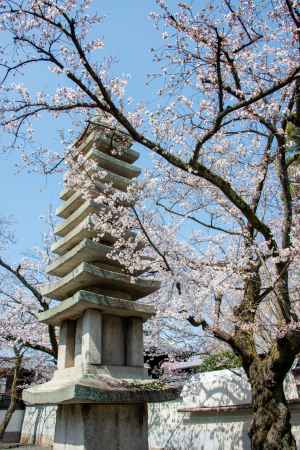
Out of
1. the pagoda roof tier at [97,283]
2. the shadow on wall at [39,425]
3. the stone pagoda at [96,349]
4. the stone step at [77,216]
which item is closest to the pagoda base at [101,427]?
the stone pagoda at [96,349]

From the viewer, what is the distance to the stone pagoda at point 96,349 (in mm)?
5621

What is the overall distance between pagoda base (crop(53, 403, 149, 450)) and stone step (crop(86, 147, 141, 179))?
5031 mm

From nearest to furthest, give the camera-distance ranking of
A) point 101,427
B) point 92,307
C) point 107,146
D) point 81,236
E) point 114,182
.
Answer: point 101,427 → point 92,307 → point 81,236 → point 114,182 → point 107,146

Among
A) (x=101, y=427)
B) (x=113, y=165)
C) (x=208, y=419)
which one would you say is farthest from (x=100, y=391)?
(x=208, y=419)

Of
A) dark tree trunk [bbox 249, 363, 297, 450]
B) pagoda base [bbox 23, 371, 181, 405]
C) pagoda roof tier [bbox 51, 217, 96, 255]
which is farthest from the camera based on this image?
pagoda roof tier [bbox 51, 217, 96, 255]

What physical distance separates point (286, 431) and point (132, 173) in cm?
613

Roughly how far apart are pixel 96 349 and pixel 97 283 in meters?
1.24

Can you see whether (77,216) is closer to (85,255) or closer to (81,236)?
(81,236)

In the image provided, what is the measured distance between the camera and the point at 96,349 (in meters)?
6.19

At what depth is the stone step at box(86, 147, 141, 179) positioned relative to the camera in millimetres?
8305

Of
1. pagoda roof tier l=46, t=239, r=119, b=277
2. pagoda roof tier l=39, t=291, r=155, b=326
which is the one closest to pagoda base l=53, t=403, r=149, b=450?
pagoda roof tier l=39, t=291, r=155, b=326

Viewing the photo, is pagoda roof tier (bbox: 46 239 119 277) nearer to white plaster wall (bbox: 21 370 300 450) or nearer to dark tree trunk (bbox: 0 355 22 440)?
white plaster wall (bbox: 21 370 300 450)

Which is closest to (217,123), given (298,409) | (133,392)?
(133,392)

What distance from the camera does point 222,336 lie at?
7148 millimetres
